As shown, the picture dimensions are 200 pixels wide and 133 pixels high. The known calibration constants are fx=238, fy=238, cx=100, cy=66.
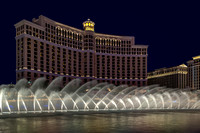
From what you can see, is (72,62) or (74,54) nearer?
(72,62)

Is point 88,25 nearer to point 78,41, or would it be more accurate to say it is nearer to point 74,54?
point 78,41

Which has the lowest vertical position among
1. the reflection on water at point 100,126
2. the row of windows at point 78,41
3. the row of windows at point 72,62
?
the reflection on water at point 100,126

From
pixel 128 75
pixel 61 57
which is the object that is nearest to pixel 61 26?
pixel 61 57

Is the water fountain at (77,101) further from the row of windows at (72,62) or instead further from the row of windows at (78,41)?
the row of windows at (78,41)

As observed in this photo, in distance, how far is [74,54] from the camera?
490 ft

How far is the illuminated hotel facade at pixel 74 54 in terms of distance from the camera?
121m

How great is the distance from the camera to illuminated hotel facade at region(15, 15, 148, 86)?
396 feet

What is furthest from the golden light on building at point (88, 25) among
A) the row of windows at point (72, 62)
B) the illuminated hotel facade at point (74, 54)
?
the row of windows at point (72, 62)

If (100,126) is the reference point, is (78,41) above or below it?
above

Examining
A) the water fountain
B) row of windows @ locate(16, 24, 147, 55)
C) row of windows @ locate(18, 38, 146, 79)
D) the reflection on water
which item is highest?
row of windows @ locate(16, 24, 147, 55)

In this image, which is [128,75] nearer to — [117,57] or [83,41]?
[117,57]

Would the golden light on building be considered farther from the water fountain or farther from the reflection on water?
the reflection on water

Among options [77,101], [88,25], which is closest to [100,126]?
[77,101]

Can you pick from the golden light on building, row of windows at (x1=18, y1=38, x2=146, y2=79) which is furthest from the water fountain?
the golden light on building
